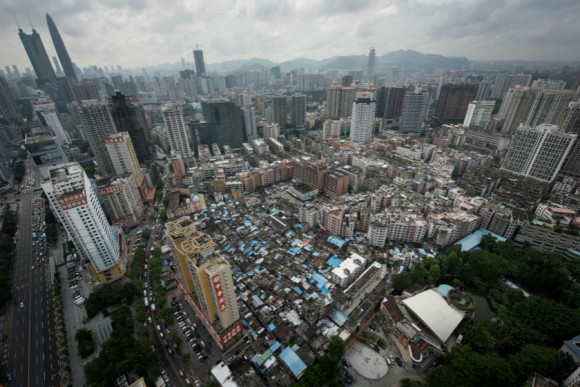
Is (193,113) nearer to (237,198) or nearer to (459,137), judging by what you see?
(237,198)

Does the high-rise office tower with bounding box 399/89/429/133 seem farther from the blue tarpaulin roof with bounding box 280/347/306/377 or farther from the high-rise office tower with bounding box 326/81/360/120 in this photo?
the blue tarpaulin roof with bounding box 280/347/306/377

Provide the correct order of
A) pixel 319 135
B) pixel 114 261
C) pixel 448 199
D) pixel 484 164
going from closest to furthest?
1. pixel 114 261
2. pixel 448 199
3. pixel 484 164
4. pixel 319 135

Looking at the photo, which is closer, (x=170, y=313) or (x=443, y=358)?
(x=443, y=358)

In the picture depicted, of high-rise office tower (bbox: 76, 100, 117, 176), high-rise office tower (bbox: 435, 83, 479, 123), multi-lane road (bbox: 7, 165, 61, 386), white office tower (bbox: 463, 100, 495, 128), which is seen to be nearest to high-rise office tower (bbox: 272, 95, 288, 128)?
high-rise office tower (bbox: 76, 100, 117, 176)

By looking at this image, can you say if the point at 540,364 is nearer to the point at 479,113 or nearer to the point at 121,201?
the point at 121,201

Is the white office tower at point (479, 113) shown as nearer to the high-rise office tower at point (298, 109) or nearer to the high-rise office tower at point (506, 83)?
the high-rise office tower at point (506, 83)

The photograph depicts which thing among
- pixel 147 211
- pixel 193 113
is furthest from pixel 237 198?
pixel 193 113

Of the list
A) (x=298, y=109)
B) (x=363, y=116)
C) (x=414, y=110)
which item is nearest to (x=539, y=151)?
(x=363, y=116)
